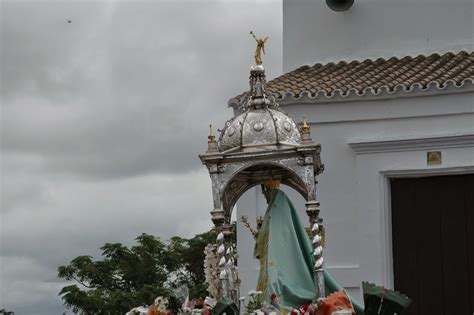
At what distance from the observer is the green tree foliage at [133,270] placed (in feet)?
65.1

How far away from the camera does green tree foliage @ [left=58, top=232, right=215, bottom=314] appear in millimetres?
19828

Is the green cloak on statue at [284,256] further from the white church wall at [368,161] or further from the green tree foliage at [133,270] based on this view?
the green tree foliage at [133,270]

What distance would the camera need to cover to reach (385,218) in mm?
14453

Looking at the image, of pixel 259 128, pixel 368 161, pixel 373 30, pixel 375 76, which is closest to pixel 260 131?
pixel 259 128

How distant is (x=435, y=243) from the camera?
46.8 ft

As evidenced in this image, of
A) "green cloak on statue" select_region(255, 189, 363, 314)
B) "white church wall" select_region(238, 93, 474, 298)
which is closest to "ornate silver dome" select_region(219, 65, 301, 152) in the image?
"green cloak on statue" select_region(255, 189, 363, 314)

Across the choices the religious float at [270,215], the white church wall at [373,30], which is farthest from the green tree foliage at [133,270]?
the religious float at [270,215]

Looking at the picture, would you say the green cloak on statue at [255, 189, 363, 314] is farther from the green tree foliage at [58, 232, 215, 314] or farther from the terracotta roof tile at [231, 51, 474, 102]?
the green tree foliage at [58, 232, 215, 314]

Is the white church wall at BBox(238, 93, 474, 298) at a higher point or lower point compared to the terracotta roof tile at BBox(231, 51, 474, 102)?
lower

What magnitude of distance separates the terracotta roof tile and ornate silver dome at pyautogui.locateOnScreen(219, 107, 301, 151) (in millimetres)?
3905

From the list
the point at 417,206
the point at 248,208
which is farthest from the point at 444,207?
the point at 248,208

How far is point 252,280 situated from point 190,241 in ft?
25.7

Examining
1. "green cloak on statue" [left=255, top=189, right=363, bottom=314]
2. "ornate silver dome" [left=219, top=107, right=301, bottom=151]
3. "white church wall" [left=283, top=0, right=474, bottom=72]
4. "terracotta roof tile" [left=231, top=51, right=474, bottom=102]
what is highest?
"white church wall" [left=283, top=0, right=474, bottom=72]

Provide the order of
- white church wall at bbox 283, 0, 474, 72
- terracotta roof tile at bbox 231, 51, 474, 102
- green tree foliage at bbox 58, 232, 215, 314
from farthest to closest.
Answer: green tree foliage at bbox 58, 232, 215, 314, white church wall at bbox 283, 0, 474, 72, terracotta roof tile at bbox 231, 51, 474, 102
